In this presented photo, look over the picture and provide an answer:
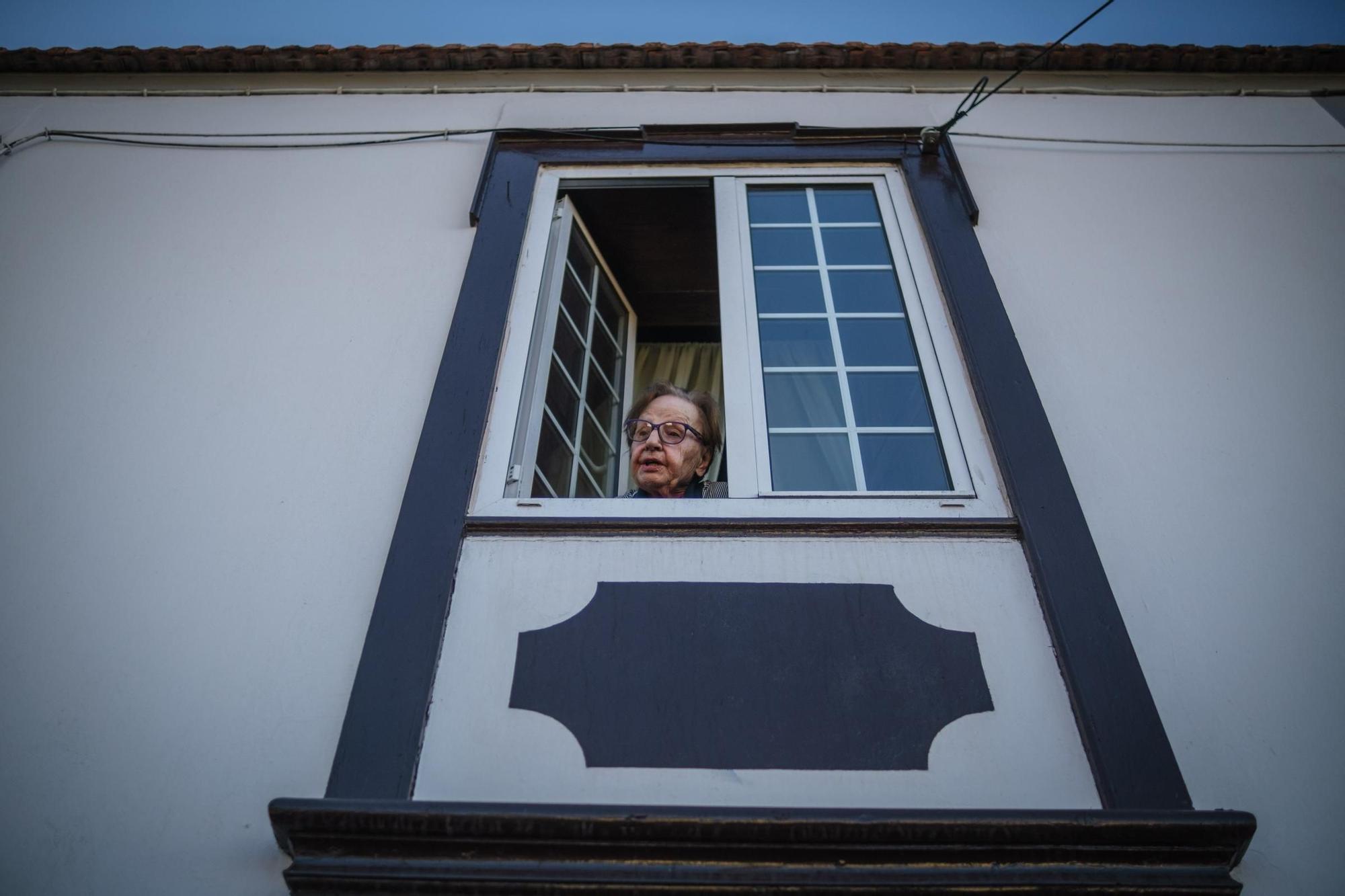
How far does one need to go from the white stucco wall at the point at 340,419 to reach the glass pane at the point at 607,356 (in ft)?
2.54

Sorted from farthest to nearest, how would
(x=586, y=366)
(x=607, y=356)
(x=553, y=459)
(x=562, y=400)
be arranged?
(x=607, y=356), (x=586, y=366), (x=562, y=400), (x=553, y=459)

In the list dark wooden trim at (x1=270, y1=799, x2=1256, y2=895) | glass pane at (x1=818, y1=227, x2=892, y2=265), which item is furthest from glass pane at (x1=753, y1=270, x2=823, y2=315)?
dark wooden trim at (x1=270, y1=799, x2=1256, y2=895)

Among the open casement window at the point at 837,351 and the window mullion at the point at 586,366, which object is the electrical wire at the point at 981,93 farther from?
the window mullion at the point at 586,366

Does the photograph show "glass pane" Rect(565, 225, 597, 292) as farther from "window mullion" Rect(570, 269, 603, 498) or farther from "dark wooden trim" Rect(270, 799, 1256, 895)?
"dark wooden trim" Rect(270, 799, 1256, 895)

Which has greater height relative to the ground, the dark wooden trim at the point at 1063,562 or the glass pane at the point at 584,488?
the glass pane at the point at 584,488

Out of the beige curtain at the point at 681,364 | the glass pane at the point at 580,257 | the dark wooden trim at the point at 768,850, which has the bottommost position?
the dark wooden trim at the point at 768,850

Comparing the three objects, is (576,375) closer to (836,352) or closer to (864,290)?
(836,352)

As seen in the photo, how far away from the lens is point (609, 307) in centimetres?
439

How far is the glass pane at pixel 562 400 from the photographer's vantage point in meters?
3.35

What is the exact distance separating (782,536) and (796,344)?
1015mm

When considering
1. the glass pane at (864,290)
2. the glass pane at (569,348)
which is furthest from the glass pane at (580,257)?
the glass pane at (864,290)

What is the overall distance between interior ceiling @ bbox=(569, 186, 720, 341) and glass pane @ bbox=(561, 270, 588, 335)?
44cm

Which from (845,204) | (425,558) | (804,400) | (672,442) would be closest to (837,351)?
(804,400)

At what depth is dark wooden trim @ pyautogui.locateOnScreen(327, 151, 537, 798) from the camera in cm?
216
